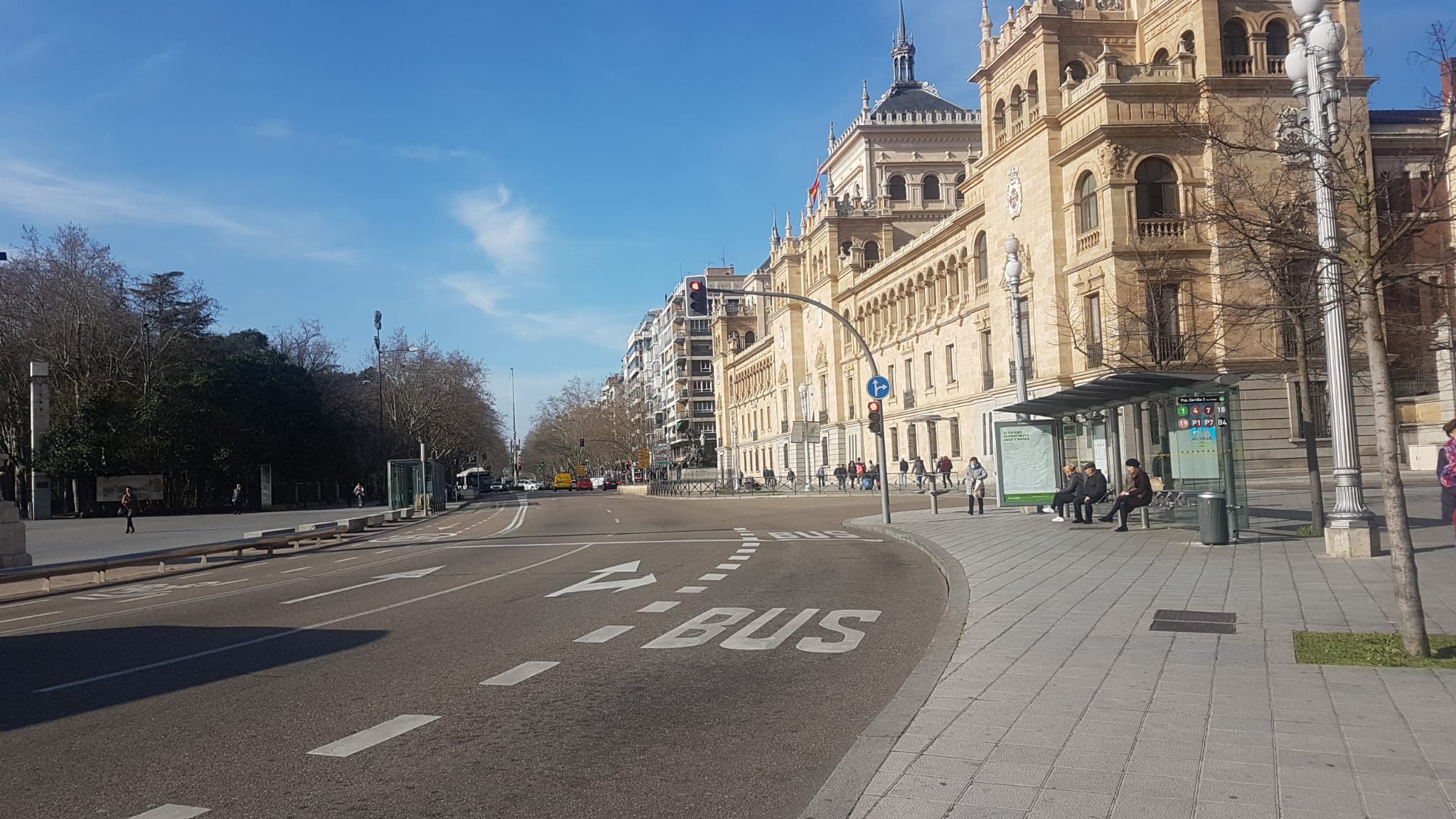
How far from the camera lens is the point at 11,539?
2144cm

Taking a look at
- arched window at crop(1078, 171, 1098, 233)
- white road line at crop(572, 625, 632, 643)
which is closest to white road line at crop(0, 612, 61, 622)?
white road line at crop(572, 625, 632, 643)

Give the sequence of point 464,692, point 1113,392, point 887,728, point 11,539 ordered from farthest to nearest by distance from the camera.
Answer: point 11,539 → point 1113,392 → point 464,692 → point 887,728

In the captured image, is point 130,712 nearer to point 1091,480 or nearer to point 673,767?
point 673,767

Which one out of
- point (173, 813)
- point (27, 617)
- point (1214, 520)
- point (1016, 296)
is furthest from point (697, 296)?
point (173, 813)

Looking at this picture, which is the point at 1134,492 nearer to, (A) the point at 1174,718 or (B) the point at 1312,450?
(B) the point at 1312,450

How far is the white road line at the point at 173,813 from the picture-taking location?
4.74 metres

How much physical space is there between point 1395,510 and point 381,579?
13.8 m

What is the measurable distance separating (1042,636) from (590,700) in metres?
3.97

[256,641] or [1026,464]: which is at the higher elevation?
[1026,464]

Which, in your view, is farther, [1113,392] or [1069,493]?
[1069,493]

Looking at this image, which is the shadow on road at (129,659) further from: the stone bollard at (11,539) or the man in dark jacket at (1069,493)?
the man in dark jacket at (1069,493)

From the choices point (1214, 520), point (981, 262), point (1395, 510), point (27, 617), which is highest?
point (981, 262)

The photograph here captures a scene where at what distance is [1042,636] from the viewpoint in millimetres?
8602

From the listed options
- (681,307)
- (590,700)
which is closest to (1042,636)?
(590,700)
